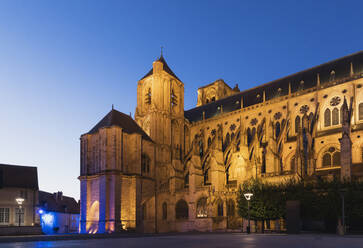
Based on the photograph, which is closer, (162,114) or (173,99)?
(162,114)

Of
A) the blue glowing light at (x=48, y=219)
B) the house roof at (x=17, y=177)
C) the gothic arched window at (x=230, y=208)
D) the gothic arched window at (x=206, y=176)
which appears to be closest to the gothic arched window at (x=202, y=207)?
the gothic arched window at (x=230, y=208)

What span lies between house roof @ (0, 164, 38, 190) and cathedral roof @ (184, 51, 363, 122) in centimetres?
2534

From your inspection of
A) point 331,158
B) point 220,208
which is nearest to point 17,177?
point 220,208

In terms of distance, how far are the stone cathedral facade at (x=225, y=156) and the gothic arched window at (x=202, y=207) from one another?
4.2 inches

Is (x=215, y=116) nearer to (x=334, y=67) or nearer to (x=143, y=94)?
(x=143, y=94)

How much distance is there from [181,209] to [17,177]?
733 inches

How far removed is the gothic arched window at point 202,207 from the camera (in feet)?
122

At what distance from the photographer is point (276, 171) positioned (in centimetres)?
3531

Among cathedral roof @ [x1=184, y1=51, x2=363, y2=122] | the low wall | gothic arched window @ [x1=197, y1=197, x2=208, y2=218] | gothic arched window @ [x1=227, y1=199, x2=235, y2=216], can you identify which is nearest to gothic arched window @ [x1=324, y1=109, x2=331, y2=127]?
cathedral roof @ [x1=184, y1=51, x2=363, y2=122]

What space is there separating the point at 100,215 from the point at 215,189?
40.5 ft

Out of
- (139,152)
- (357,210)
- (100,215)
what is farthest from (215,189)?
(357,210)

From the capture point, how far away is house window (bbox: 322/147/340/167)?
33.6 meters

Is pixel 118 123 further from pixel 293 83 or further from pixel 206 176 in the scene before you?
pixel 293 83

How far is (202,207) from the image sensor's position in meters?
37.6
